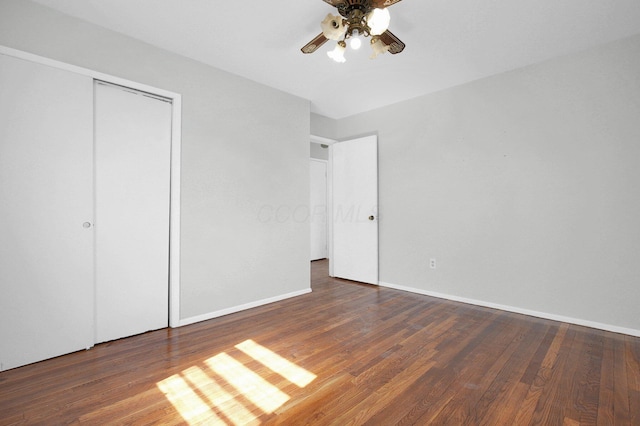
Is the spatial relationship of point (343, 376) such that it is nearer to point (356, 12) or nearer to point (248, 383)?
point (248, 383)

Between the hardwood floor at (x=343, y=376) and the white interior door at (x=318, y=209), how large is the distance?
12.2 feet

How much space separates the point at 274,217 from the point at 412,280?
2.07 meters

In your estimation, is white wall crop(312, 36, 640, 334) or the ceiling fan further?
white wall crop(312, 36, 640, 334)

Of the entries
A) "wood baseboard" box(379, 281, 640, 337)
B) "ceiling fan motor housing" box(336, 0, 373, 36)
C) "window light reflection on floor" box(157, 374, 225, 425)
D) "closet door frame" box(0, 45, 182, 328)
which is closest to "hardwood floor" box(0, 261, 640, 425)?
"window light reflection on floor" box(157, 374, 225, 425)

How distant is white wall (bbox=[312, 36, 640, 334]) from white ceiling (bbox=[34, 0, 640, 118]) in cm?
35

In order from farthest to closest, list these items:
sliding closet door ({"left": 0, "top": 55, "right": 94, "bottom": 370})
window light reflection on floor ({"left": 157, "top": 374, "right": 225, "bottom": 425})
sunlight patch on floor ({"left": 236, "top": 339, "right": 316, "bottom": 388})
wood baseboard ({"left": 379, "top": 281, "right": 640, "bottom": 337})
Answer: wood baseboard ({"left": 379, "top": 281, "right": 640, "bottom": 337}) < sliding closet door ({"left": 0, "top": 55, "right": 94, "bottom": 370}) < sunlight patch on floor ({"left": 236, "top": 339, "right": 316, "bottom": 388}) < window light reflection on floor ({"left": 157, "top": 374, "right": 225, "bottom": 425})

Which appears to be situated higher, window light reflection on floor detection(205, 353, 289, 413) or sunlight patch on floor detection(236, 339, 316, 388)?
sunlight patch on floor detection(236, 339, 316, 388)

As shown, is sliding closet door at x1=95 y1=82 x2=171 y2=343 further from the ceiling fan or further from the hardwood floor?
the ceiling fan

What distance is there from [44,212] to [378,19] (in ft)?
8.88

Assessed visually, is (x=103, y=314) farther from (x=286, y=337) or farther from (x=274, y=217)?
(x=274, y=217)

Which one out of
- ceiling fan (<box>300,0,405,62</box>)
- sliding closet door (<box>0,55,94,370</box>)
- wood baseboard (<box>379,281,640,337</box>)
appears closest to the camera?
ceiling fan (<box>300,0,405,62</box>)

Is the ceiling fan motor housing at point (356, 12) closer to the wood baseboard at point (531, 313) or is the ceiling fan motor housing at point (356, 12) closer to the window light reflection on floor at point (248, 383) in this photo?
the window light reflection on floor at point (248, 383)

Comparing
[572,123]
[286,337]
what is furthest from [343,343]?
[572,123]

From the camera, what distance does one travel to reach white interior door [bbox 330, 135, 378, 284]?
439 cm
